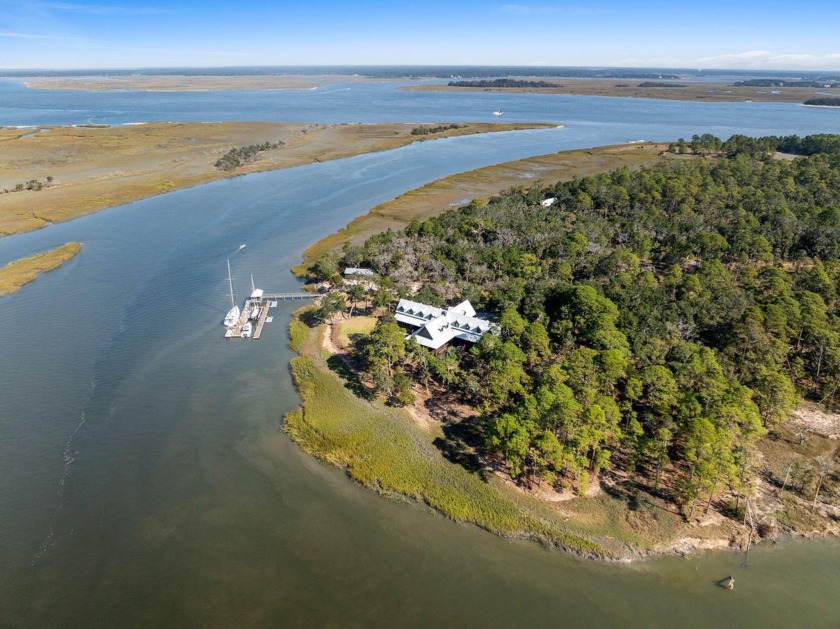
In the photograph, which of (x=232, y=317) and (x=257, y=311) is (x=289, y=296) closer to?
(x=257, y=311)

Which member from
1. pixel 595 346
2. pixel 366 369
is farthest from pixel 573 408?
pixel 366 369

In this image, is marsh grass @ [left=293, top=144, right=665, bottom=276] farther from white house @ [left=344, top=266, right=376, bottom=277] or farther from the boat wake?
the boat wake

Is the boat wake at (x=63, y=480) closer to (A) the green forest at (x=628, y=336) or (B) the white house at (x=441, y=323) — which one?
(A) the green forest at (x=628, y=336)

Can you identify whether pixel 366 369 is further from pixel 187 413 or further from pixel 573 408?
pixel 573 408

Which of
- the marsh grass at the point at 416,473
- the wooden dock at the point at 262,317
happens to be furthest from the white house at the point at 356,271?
the marsh grass at the point at 416,473

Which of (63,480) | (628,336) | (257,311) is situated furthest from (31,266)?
(628,336)

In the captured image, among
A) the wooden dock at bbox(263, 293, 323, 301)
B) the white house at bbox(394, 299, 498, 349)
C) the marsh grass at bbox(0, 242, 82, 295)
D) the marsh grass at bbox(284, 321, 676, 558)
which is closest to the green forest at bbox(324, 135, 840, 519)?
the white house at bbox(394, 299, 498, 349)
